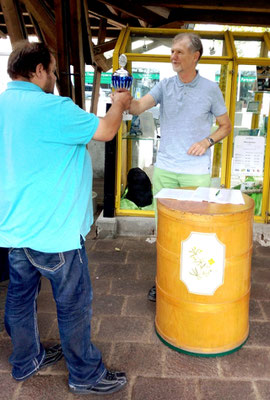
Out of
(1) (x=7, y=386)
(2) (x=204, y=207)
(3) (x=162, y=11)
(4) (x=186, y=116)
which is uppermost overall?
(3) (x=162, y=11)

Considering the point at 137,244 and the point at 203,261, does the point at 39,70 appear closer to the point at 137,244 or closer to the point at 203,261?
the point at 203,261

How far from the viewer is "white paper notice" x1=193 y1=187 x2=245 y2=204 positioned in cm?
261

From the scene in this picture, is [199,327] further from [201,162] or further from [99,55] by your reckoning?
[99,55]

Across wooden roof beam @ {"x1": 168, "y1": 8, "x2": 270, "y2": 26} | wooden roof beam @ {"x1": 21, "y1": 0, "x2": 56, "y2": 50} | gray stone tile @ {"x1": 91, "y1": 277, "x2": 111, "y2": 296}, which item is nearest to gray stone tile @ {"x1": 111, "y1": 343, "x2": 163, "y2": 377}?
gray stone tile @ {"x1": 91, "y1": 277, "x2": 111, "y2": 296}

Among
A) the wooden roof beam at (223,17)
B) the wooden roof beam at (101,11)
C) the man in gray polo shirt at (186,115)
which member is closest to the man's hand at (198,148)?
the man in gray polo shirt at (186,115)

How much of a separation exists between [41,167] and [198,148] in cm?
144

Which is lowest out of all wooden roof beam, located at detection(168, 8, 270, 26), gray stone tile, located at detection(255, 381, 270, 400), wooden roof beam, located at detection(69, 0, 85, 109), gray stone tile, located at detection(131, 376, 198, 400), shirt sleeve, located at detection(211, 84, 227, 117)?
gray stone tile, located at detection(131, 376, 198, 400)

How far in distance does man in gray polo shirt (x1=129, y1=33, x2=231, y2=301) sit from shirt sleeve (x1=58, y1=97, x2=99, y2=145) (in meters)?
1.24

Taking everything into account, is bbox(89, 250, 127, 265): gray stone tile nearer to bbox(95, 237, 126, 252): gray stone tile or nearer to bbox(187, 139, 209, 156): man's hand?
bbox(95, 237, 126, 252): gray stone tile

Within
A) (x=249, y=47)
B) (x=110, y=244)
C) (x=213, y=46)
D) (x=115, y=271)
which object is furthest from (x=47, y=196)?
(x=249, y=47)

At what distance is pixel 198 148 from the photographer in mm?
2936

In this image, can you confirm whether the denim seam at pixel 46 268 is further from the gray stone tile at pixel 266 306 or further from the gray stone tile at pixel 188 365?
the gray stone tile at pixel 266 306

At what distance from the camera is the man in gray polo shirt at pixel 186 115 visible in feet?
9.64

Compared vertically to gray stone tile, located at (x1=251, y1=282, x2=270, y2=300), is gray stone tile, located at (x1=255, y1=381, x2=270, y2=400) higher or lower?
lower
